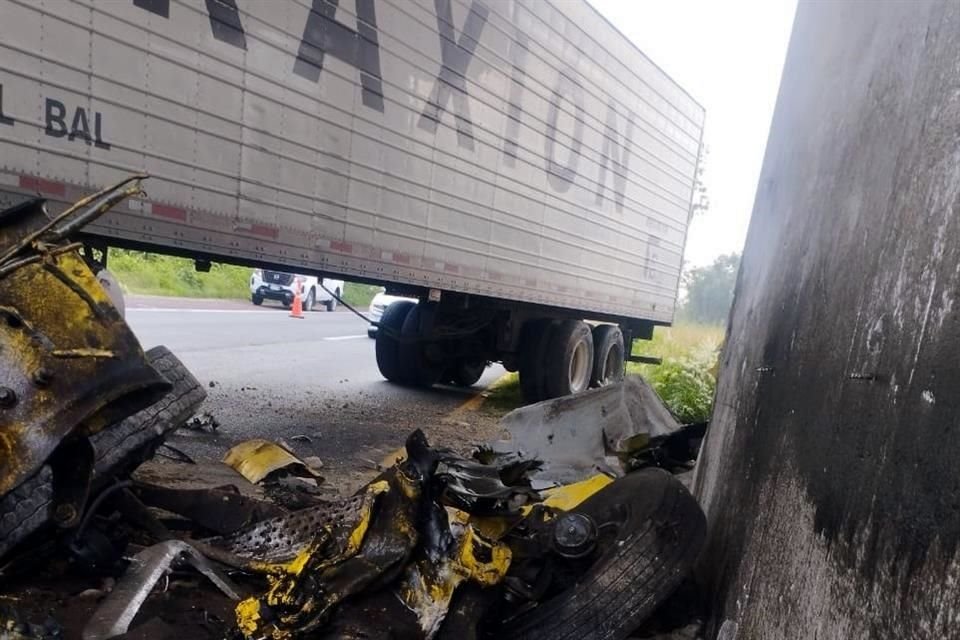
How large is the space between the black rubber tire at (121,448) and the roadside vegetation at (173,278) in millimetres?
18495

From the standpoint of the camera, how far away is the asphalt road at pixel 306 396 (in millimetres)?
5785

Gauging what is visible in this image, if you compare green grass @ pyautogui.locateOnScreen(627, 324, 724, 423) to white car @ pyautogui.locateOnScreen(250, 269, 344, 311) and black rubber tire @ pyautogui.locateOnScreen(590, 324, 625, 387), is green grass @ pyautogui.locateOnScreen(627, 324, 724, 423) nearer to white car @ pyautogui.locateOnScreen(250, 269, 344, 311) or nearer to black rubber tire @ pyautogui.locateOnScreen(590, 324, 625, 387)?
black rubber tire @ pyautogui.locateOnScreen(590, 324, 625, 387)

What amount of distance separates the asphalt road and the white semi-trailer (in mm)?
870

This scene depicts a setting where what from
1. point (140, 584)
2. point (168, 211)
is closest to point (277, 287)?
point (168, 211)

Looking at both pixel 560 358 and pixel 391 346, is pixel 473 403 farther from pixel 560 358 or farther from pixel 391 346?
pixel 391 346

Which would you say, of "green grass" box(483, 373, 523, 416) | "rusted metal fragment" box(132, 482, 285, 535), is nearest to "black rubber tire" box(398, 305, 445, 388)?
"green grass" box(483, 373, 523, 416)

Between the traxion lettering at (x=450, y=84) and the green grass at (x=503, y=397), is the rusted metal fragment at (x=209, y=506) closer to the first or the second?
the traxion lettering at (x=450, y=84)

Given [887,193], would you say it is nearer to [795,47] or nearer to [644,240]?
[795,47]

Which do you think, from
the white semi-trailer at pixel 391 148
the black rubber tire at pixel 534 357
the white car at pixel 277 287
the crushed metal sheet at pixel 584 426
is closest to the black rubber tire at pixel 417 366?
the white semi-trailer at pixel 391 148

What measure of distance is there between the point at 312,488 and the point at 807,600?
3.00 m

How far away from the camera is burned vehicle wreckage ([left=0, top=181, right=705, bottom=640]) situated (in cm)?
179

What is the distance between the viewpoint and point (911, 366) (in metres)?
1.41

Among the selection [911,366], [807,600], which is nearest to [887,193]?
[911,366]

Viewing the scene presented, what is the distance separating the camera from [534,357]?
9094 mm
